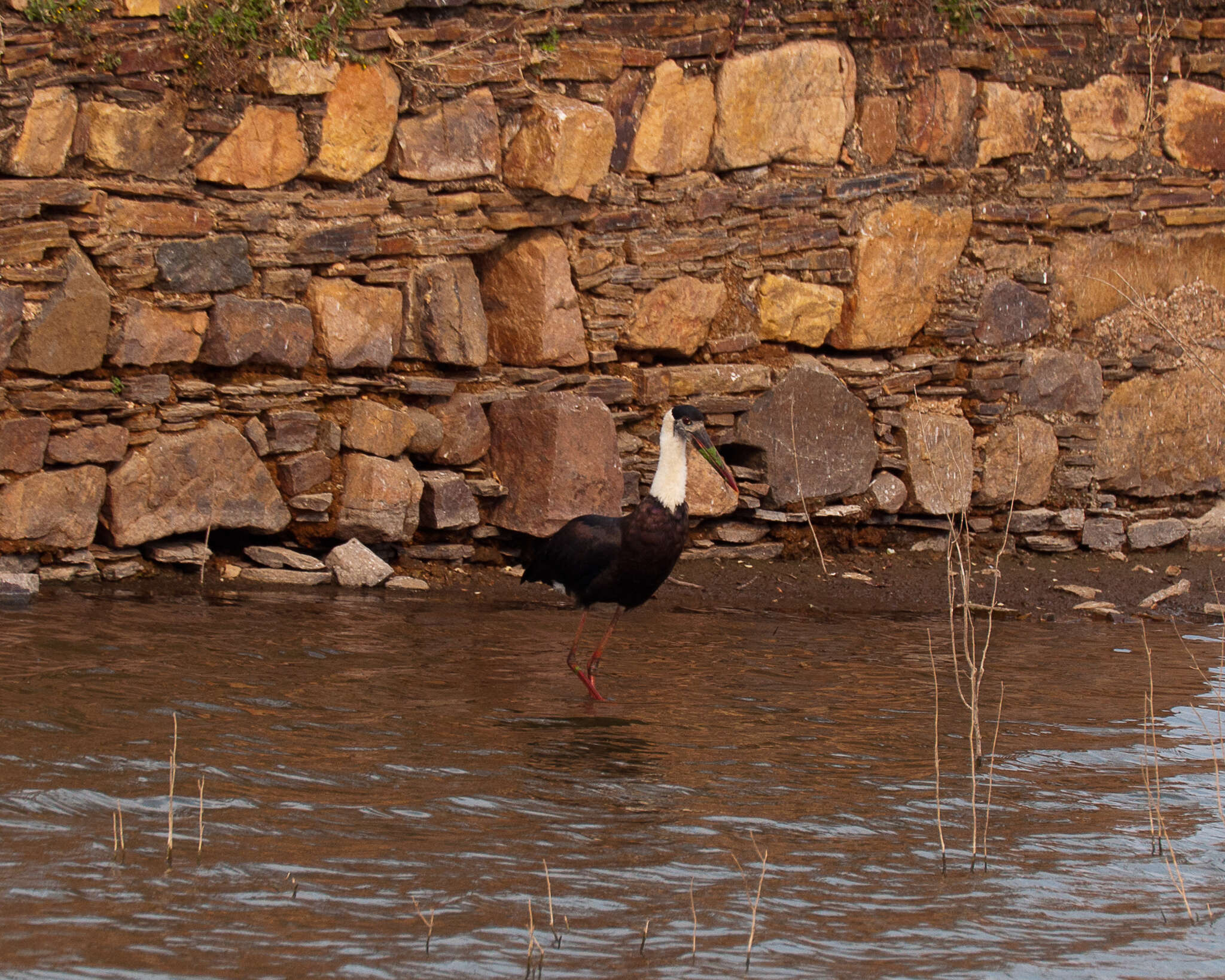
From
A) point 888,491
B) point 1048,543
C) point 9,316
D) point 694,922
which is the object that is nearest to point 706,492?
point 888,491

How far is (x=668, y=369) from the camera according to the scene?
9.41 meters

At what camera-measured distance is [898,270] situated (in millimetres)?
Answer: 9805

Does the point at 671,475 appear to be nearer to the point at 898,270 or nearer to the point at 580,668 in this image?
the point at 580,668

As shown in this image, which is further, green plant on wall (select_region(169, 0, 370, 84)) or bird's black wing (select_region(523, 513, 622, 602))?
green plant on wall (select_region(169, 0, 370, 84))

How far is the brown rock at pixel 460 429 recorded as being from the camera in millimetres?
8828

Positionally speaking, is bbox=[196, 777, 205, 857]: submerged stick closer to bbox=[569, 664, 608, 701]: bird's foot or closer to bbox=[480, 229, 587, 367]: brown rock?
bbox=[569, 664, 608, 701]: bird's foot

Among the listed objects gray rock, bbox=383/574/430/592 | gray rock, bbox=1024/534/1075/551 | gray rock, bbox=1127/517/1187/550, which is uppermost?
gray rock, bbox=1127/517/1187/550

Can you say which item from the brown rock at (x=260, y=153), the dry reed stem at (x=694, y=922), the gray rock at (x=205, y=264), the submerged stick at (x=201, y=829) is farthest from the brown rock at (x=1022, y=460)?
the submerged stick at (x=201, y=829)

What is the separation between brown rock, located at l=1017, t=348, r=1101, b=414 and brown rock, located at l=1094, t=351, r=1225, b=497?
0.63 feet

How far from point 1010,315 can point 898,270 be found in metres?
0.93

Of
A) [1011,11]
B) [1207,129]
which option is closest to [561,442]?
[1011,11]

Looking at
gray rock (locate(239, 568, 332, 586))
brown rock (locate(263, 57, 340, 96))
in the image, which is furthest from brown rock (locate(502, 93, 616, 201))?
gray rock (locate(239, 568, 332, 586))

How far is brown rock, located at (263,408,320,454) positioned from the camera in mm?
8359

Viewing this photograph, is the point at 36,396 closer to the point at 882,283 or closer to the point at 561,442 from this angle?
the point at 561,442
